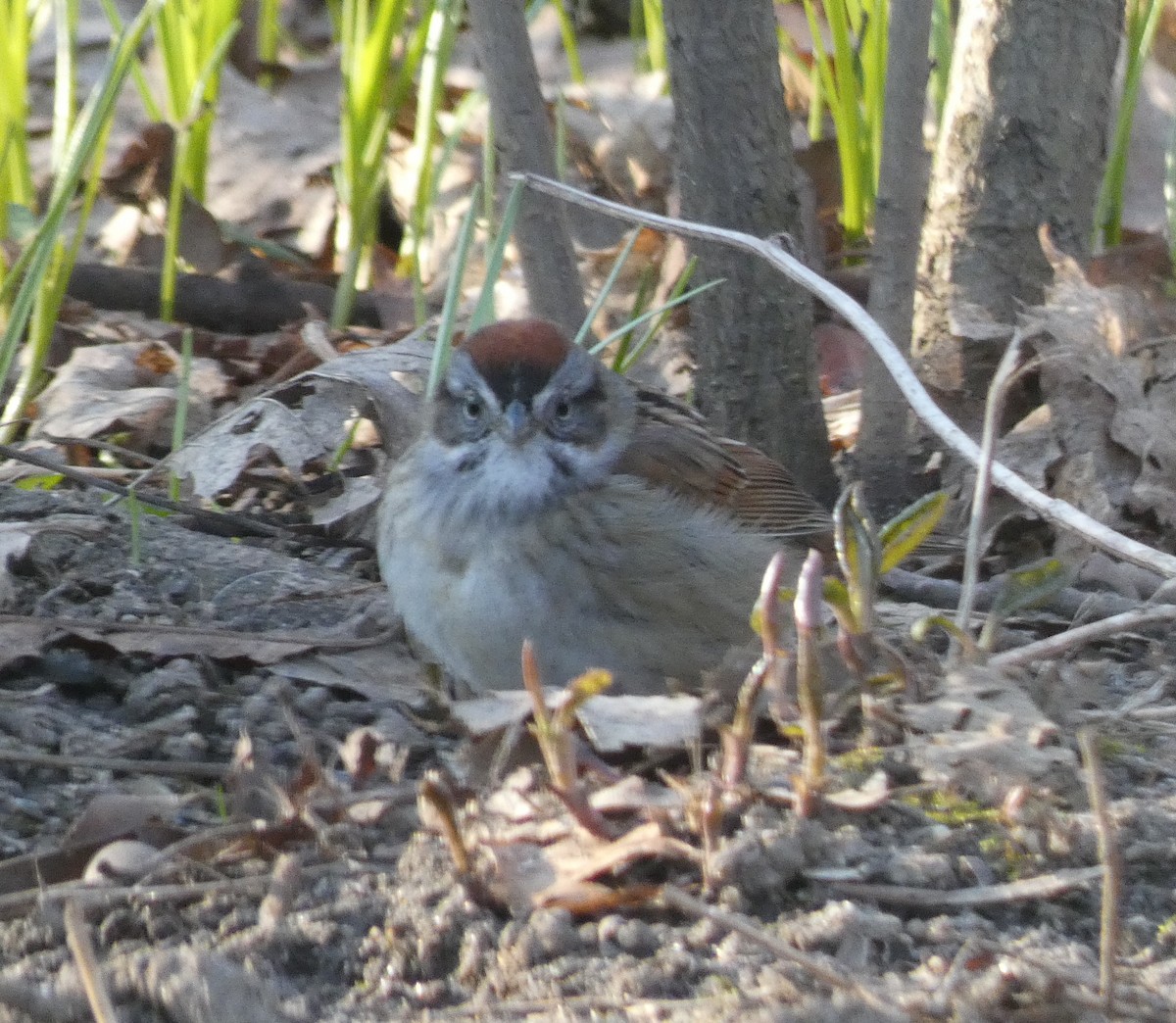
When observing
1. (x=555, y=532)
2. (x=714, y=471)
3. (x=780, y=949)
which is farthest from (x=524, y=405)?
(x=780, y=949)

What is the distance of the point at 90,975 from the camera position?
1769mm

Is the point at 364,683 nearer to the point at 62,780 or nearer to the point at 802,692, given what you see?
the point at 62,780

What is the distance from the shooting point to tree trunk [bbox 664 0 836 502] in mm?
3562

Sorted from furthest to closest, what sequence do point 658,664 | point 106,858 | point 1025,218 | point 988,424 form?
point 1025,218, point 658,664, point 988,424, point 106,858

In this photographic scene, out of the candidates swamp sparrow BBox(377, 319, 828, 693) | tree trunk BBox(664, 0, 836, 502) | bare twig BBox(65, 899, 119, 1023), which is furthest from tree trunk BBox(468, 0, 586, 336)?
bare twig BBox(65, 899, 119, 1023)

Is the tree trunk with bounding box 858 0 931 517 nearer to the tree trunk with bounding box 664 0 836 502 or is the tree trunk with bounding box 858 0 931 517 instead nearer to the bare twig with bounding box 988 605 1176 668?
the tree trunk with bounding box 664 0 836 502

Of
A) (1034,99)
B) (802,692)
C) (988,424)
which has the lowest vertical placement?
(802,692)

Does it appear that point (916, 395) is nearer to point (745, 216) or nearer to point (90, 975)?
point (745, 216)

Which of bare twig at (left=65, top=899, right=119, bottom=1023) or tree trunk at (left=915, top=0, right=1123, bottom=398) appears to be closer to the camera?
bare twig at (left=65, top=899, right=119, bottom=1023)

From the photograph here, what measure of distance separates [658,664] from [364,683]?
522mm

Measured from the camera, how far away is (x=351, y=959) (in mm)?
1962

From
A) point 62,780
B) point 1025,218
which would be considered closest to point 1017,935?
point 62,780

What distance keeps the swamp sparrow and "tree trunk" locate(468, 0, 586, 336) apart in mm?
551

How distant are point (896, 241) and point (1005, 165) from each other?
0.41m
